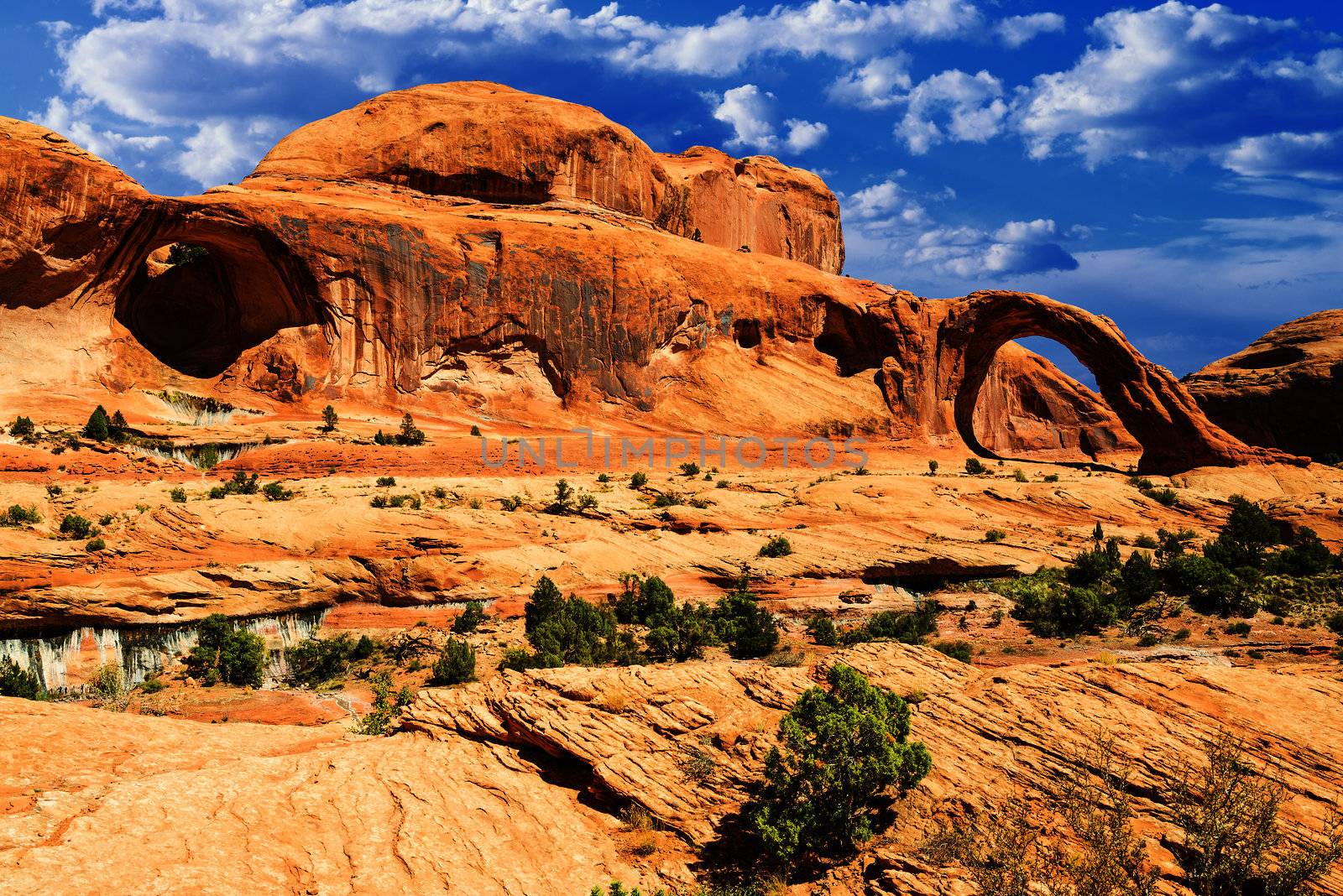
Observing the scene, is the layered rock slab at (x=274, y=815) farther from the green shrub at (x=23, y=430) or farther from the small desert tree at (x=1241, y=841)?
the green shrub at (x=23, y=430)

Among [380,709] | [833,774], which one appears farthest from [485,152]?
[833,774]

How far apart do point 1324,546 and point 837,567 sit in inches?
693

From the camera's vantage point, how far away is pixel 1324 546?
32.1 meters

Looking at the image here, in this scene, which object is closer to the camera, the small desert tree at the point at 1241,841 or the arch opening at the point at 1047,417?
the small desert tree at the point at 1241,841

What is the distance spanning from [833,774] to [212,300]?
40690mm

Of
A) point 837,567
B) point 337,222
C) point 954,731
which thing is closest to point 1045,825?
point 954,731

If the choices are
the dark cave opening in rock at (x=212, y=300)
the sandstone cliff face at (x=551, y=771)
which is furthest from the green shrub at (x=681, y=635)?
the dark cave opening in rock at (x=212, y=300)

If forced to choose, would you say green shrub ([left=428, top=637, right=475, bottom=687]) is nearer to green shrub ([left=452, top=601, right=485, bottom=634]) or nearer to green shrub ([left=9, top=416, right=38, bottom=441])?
green shrub ([left=452, top=601, right=485, bottom=634])

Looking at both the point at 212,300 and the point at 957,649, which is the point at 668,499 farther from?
the point at 212,300

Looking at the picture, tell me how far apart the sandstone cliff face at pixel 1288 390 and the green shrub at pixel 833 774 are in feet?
149

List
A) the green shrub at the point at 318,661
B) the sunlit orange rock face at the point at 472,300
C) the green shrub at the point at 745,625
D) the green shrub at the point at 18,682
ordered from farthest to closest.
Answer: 1. the sunlit orange rock face at the point at 472,300
2. the green shrub at the point at 745,625
3. the green shrub at the point at 318,661
4. the green shrub at the point at 18,682

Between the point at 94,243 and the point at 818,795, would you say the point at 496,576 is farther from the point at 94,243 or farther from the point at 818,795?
the point at 94,243

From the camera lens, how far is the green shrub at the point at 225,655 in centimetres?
2262

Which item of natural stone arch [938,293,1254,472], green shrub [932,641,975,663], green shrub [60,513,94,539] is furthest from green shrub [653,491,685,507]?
natural stone arch [938,293,1254,472]
